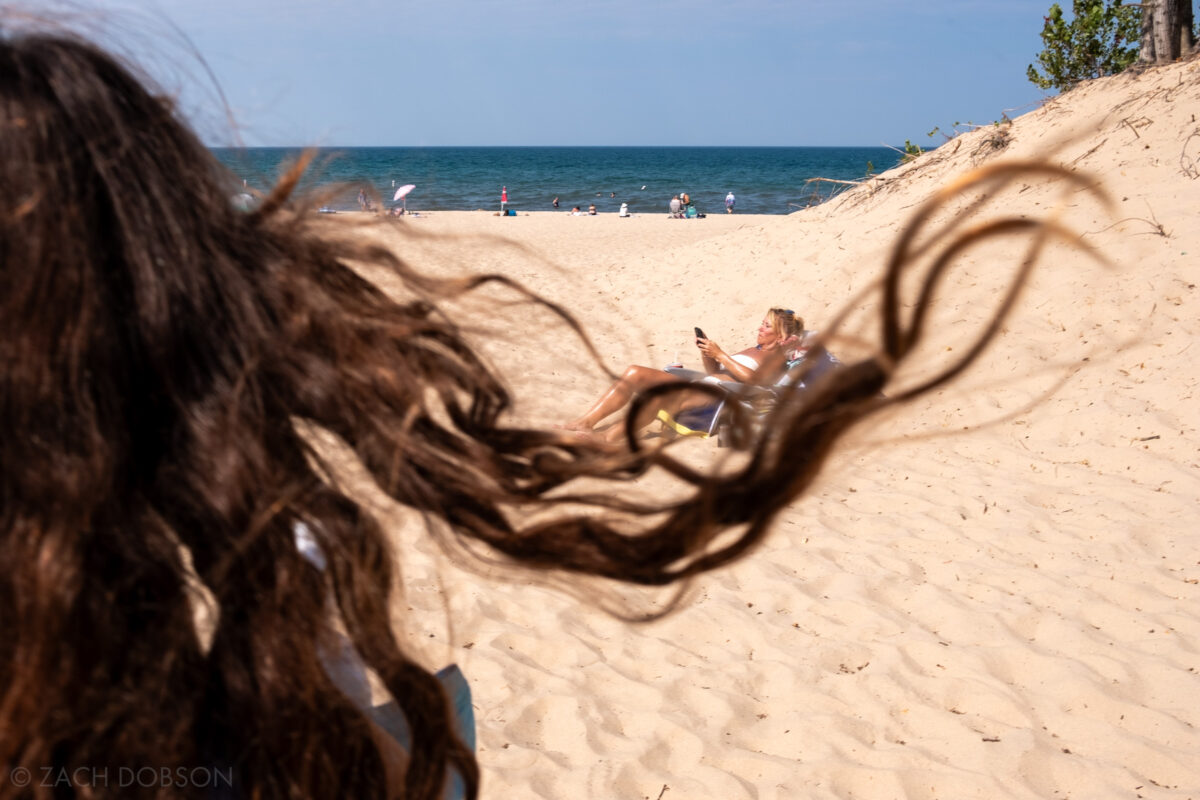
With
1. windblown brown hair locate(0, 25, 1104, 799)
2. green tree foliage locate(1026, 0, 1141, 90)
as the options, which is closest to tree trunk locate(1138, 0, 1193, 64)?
green tree foliage locate(1026, 0, 1141, 90)

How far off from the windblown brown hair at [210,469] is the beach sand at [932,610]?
0.54 feet

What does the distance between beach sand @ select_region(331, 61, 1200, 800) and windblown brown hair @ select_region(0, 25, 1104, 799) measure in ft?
0.54

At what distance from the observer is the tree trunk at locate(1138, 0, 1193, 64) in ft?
30.8

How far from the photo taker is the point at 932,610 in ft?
12.0

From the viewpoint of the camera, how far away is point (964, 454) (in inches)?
217

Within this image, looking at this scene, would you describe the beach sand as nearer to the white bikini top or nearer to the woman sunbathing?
the woman sunbathing

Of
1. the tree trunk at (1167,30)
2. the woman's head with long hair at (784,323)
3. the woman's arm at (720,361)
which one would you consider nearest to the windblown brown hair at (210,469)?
the woman's arm at (720,361)

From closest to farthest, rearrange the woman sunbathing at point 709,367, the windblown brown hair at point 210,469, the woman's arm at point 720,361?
1. the windblown brown hair at point 210,469
2. the woman sunbathing at point 709,367
3. the woman's arm at point 720,361

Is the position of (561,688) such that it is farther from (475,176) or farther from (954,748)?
(475,176)

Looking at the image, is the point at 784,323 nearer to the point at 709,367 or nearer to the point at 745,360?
the point at 745,360

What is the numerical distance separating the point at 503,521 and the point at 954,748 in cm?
231

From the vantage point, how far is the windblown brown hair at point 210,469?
2.75 feet

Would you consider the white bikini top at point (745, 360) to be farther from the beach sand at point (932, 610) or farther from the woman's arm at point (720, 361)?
the beach sand at point (932, 610)

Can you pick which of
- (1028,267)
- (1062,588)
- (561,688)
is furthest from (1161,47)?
(1028,267)
